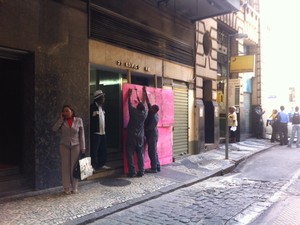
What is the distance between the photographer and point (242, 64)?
14.6 m

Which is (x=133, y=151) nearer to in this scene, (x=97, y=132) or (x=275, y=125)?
(x=97, y=132)

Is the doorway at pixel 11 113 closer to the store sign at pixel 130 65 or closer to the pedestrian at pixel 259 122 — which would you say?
the store sign at pixel 130 65

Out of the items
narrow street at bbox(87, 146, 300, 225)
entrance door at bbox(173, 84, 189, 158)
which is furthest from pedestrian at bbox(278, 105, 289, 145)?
narrow street at bbox(87, 146, 300, 225)

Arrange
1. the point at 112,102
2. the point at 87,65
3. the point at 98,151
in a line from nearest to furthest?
the point at 87,65 → the point at 98,151 → the point at 112,102

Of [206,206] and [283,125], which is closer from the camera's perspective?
[206,206]

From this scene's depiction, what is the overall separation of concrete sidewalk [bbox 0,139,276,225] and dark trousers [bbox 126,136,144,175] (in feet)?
0.90

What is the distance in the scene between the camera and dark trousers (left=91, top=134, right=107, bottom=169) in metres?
8.18

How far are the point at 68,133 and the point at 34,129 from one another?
26.3 inches

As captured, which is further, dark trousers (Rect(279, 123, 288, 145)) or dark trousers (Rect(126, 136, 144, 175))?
dark trousers (Rect(279, 123, 288, 145))

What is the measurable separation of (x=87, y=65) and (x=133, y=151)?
2420 millimetres

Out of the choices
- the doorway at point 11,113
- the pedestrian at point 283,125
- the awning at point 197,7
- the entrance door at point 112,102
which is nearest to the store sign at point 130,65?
the entrance door at point 112,102

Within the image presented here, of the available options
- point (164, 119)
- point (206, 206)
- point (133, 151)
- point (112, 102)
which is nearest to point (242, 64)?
point (164, 119)

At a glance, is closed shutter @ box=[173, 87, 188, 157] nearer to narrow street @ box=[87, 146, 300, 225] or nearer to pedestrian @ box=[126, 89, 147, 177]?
narrow street @ box=[87, 146, 300, 225]

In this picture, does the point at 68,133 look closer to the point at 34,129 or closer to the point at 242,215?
the point at 34,129
